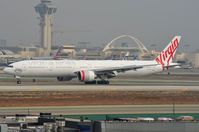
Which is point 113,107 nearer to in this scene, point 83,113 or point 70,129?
point 83,113

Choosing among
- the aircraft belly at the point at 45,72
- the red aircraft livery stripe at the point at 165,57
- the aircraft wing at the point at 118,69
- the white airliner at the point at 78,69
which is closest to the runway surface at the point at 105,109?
the white airliner at the point at 78,69

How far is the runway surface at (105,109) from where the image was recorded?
58784 millimetres

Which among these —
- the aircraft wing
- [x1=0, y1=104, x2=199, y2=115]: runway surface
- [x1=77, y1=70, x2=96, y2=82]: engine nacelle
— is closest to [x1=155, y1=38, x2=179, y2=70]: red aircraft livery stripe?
the aircraft wing

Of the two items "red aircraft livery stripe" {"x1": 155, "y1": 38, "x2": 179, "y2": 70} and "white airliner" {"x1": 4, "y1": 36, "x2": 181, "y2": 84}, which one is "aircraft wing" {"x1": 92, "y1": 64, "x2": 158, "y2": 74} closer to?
"white airliner" {"x1": 4, "y1": 36, "x2": 181, "y2": 84}

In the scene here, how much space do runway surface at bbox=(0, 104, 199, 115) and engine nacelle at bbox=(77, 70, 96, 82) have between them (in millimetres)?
36789

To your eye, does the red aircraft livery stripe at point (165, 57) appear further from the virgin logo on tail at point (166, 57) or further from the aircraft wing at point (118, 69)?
the aircraft wing at point (118, 69)

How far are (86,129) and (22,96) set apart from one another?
41288mm

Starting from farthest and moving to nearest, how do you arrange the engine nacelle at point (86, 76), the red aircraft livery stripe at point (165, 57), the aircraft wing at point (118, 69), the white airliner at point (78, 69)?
the red aircraft livery stripe at point (165, 57) < the aircraft wing at point (118, 69) < the white airliner at point (78, 69) < the engine nacelle at point (86, 76)

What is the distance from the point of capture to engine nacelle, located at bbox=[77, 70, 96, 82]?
103500mm

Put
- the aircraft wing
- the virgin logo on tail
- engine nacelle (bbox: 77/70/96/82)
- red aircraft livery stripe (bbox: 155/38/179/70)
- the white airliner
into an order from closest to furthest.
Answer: engine nacelle (bbox: 77/70/96/82)
the white airliner
the aircraft wing
the virgin logo on tail
red aircraft livery stripe (bbox: 155/38/179/70)

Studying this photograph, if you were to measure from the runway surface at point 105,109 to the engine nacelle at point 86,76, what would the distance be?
1448 inches

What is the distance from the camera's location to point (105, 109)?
62.7 m

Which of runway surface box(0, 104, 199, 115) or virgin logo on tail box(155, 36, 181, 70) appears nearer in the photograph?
runway surface box(0, 104, 199, 115)

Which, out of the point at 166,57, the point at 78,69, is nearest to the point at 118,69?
the point at 78,69
